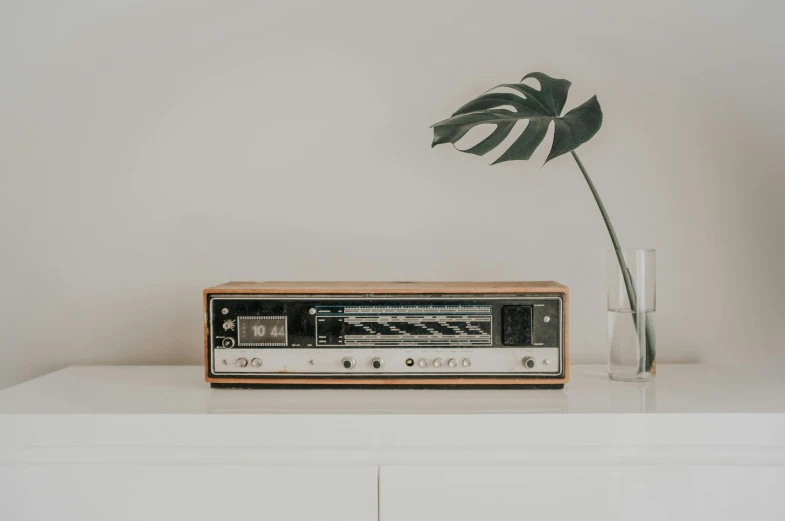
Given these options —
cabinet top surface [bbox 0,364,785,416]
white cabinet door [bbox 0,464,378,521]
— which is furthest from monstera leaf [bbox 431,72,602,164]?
white cabinet door [bbox 0,464,378,521]

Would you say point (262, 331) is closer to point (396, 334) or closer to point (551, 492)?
point (396, 334)

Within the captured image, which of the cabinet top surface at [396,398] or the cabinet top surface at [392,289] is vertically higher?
the cabinet top surface at [392,289]

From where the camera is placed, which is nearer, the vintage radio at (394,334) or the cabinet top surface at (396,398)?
the cabinet top surface at (396,398)

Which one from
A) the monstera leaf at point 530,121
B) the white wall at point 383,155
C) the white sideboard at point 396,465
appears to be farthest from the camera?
the white wall at point 383,155

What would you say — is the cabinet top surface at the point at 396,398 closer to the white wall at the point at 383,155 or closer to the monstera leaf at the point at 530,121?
the white wall at the point at 383,155

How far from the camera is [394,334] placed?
986mm

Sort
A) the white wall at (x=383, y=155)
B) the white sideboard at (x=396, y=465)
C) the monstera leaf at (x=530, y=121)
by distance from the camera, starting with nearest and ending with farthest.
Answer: the white sideboard at (x=396, y=465) < the monstera leaf at (x=530, y=121) < the white wall at (x=383, y=155)

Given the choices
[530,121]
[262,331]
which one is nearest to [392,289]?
[262,331]

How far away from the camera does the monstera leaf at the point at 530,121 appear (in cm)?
96

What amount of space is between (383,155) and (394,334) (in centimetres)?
44

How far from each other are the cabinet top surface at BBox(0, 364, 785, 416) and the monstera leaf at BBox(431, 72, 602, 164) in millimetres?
376

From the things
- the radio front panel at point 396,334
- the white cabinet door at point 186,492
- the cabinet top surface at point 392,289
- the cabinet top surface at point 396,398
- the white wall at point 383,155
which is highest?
the white wall at point 383,155

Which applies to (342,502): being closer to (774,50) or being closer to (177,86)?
(177,86)

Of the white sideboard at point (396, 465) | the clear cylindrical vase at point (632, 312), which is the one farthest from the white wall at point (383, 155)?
the white sideboard at point (396, 465)
